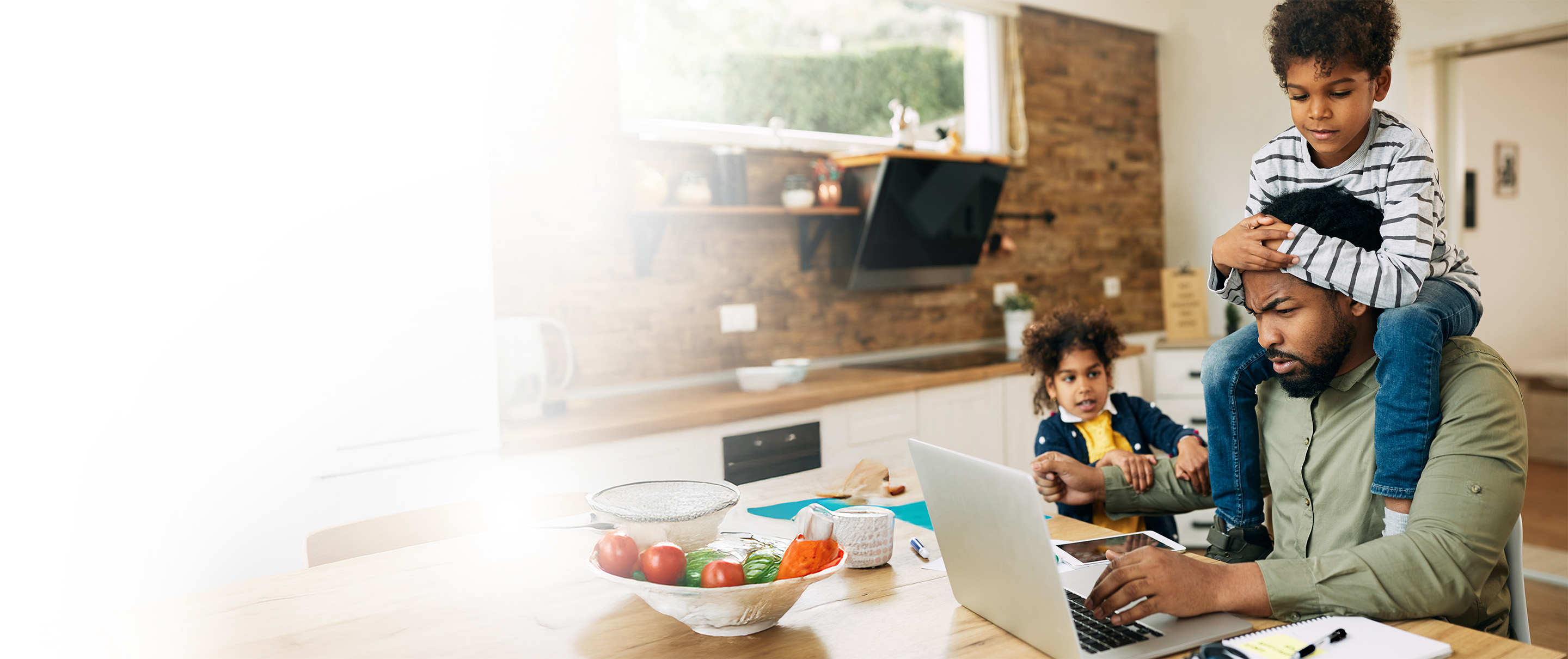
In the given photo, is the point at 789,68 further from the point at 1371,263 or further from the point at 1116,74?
the point at 1371,263

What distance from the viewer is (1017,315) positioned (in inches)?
170

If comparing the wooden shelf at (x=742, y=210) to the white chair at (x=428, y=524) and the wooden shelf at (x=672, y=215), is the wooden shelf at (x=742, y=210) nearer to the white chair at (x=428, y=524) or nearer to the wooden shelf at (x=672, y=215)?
the wooden shelf at (x=672, y=215)

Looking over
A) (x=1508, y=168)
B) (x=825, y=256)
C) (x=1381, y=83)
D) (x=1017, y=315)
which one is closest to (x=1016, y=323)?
(x=1017, y=315)

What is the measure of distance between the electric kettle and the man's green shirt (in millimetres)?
1989

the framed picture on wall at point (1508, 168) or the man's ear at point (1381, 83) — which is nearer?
the man's ear at point (1381, 83)

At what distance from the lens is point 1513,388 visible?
48.6 inches

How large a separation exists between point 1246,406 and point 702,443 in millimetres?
1685

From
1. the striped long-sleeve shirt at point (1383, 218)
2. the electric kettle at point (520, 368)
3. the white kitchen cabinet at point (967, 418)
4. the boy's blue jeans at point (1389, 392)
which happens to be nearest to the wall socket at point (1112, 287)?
the white kitchen cabinet at point (967, 418)

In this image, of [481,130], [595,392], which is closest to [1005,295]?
[595,392]

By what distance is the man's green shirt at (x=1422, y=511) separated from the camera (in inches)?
44.3

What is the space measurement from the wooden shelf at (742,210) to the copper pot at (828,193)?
16 mm

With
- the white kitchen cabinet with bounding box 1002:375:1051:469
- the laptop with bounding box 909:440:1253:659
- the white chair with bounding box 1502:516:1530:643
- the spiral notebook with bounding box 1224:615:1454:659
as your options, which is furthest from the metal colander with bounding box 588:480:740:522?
the white kitchen cabinet with bounding box 1002:375:1051:469

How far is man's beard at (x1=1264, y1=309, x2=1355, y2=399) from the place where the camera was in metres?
1.34

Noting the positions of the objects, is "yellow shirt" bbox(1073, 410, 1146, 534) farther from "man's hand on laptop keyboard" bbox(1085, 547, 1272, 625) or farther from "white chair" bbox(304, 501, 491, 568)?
"white chair" bbox(304, 501, 491, 568)
